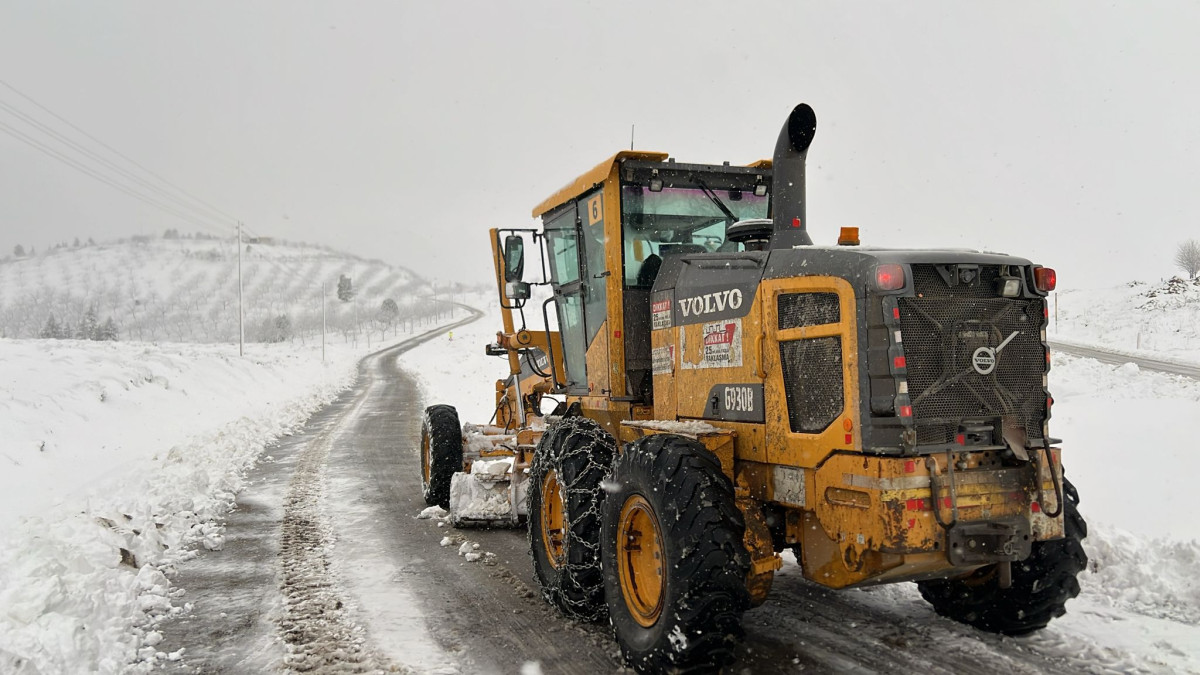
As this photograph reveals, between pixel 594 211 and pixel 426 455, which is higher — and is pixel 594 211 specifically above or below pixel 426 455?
above

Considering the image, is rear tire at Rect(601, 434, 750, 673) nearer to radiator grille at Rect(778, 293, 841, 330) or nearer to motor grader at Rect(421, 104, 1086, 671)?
motor grader at Rect(421, 104, 1086, 671)

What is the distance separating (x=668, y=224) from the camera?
17.6 feet

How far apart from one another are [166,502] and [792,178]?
265 inches

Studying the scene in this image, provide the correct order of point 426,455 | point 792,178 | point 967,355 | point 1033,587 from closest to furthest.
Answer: point 967,355, point 1033,587, point 792,178, point 426,455

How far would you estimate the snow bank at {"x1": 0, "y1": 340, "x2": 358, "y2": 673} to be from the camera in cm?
428

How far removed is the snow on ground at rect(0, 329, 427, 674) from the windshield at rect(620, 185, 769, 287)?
3643 millimetres

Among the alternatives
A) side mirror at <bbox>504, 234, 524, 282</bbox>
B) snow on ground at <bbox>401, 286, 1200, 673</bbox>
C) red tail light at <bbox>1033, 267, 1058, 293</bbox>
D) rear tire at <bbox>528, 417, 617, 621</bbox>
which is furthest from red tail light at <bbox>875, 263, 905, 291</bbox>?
side mirror at <bbox>504, 234, 524, 282</bbox>

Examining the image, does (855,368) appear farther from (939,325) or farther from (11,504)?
(11,504)

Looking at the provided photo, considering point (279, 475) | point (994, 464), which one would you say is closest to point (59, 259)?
point (279, 475)

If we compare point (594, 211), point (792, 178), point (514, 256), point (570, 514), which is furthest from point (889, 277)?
point (514, 256)

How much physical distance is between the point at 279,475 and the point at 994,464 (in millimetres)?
9180

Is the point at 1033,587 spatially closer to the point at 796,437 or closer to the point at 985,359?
the point at 985,359

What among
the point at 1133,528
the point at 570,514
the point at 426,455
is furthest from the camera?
the point at 426,455

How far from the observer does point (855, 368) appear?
3.43 metres
